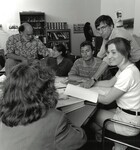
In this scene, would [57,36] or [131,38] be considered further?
[57,36]

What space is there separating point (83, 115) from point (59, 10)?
5712 millimetres

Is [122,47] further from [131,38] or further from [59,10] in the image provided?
[59,10]

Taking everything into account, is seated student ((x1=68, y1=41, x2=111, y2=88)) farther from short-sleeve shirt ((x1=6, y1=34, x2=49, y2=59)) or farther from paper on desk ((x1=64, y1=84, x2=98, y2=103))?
short-sleeve shirt ((x1=6, y1=34, x2=49, y2=59))

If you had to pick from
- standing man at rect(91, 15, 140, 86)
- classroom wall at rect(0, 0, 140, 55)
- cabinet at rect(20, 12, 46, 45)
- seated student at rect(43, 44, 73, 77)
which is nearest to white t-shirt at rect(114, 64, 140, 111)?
standing man at rect(91, 15, 140, 86)

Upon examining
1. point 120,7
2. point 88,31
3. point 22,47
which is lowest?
point 22,47

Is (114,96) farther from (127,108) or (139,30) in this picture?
(139,30)

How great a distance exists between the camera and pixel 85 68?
7.91 ft

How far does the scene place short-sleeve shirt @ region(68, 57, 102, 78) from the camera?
2.37 meters

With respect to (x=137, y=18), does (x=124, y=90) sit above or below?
below

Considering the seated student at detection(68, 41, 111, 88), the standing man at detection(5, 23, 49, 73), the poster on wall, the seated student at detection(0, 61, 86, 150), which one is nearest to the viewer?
the seated student at detection(0, 61, 86, 150)

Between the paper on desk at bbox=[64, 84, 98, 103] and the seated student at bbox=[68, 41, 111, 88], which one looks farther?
the seated student at bbox=[68, 41, 111, 88]

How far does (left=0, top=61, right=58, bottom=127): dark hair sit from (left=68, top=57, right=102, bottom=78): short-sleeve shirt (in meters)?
1.48

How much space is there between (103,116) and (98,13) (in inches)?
242

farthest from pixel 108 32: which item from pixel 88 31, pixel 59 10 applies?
pixel 59 10
